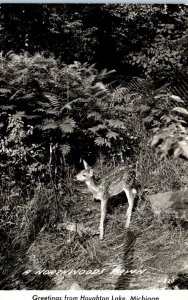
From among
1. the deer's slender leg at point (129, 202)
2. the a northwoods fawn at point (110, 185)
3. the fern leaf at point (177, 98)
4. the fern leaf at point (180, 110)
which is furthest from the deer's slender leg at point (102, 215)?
the fern leaf at point (177, 98)

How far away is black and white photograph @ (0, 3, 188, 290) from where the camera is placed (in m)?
5.86

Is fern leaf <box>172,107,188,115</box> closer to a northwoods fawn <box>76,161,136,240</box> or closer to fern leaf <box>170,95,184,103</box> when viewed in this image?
fern leaf <box>170,95,184,103</box>

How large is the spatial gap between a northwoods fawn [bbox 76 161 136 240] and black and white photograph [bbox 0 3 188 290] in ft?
0.04

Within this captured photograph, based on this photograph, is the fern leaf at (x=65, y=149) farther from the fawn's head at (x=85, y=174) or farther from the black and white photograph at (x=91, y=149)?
the fawn's head at (x=85, y=174)

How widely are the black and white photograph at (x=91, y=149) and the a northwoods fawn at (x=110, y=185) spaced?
0.5 inches

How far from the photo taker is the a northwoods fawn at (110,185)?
6.07 metres

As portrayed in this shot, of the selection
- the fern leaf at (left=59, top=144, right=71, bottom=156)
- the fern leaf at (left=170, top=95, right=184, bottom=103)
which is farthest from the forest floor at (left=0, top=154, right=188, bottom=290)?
the fern leaf at (left=170, top=95, right=184, bottom=103)

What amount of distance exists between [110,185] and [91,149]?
644mm

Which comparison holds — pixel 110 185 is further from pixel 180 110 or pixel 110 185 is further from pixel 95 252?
pixel 180 110

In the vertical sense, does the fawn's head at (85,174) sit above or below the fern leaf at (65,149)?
below

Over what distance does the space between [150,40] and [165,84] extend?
60cm

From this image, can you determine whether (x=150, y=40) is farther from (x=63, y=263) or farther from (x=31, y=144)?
(x=63, y=263)

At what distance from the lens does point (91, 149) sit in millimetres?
6512

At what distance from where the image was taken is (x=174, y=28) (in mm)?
6660
